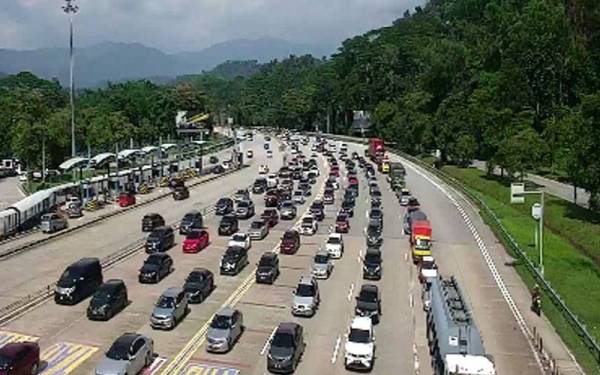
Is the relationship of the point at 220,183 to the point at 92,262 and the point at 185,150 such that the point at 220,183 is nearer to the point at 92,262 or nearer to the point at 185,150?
the point at 185,150

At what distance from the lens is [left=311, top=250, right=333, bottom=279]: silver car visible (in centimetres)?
4616

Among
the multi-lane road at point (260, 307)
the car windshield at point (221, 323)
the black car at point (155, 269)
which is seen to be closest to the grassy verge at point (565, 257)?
the multi-lane road at point (260, 307)

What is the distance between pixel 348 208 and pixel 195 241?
21.7 meters

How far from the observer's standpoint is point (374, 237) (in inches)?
2199

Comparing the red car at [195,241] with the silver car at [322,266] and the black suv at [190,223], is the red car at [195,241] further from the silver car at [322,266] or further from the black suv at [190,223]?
the silver car at [322,266]

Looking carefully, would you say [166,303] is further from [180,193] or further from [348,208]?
[180,193]

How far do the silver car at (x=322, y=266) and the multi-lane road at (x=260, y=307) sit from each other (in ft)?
1.84

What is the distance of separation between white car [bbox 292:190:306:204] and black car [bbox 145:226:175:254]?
79.9 ft

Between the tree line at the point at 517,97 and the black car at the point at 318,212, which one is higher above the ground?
the tree line at the point at 517,97

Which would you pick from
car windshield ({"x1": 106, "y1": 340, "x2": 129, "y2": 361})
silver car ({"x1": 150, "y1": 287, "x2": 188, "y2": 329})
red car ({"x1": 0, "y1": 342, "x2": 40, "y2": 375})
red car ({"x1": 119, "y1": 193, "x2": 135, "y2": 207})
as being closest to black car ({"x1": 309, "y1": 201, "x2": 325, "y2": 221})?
red car ({"x1": 119, "y1": 193, "x2": 135, "y2": 207})

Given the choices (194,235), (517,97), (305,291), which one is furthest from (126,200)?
(517,97)

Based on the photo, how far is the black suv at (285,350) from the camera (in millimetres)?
30094

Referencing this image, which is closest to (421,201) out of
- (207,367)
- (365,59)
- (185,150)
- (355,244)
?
(355,244)

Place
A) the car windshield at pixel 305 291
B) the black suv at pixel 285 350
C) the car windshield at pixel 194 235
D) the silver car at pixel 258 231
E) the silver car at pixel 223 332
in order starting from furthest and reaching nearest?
the silver car at pixel 258 231, the car windshield at pixel 194 235, the car windshield at pixel 305 291, the silver car at pixel 223 332, the black suv at pixel 285 350
